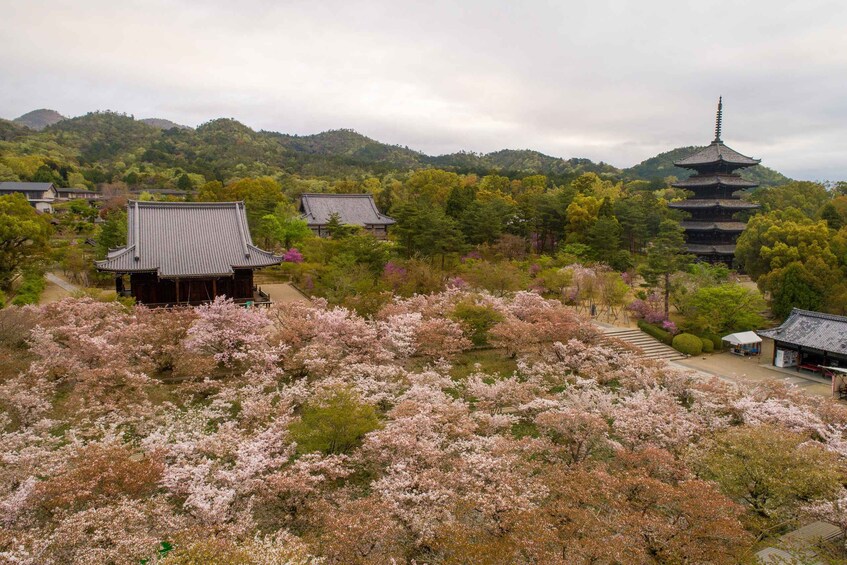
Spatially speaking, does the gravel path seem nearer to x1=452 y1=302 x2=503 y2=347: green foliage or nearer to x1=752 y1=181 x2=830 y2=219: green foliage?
x1=452 y1=302 x2=503 y2=347: green foliage

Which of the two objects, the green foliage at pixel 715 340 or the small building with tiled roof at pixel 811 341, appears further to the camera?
the green foliage at pixel 715 340

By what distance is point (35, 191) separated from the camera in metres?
58.5

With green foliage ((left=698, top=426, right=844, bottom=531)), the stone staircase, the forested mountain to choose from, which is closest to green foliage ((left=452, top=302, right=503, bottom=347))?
the stone staircase

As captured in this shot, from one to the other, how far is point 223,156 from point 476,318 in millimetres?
96175

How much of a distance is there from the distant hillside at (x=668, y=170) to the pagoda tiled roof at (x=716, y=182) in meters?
83.7

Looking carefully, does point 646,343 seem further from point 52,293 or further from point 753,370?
point 52,293

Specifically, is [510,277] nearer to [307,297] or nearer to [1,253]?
[307,297]

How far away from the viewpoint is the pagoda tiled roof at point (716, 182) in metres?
34.4

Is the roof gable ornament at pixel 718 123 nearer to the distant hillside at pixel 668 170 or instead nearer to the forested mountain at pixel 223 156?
the forested mountain at pixel 223 156

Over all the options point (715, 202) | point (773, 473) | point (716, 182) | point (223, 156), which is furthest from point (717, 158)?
point (223, 156)

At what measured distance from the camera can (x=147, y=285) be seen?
73.4 ft

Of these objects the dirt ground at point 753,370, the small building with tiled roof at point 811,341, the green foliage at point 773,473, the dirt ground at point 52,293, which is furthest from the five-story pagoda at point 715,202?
the dirt ground at point 52,293

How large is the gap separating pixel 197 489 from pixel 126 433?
4.71 meters

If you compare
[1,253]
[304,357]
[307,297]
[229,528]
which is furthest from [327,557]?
[1,253]
